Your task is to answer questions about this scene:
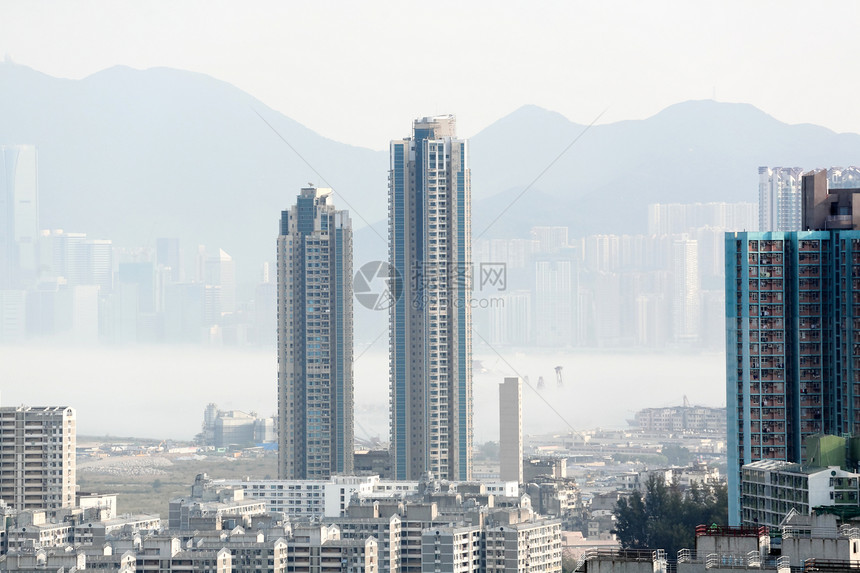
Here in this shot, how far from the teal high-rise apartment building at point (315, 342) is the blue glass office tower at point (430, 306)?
5.80 ft

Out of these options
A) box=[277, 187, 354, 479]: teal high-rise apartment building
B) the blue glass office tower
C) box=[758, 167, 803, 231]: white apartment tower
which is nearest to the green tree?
the blue glass office tower

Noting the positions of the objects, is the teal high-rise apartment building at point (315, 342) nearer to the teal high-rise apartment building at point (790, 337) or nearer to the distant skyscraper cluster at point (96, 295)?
the teal high-rise apartment building at point (790, 337)

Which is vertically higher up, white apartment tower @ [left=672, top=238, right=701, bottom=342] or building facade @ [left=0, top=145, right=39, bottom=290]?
building facade @ [left=0, top=145, right=39, bottom=290]

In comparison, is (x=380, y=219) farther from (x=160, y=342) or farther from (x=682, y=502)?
(x=682, y=502)

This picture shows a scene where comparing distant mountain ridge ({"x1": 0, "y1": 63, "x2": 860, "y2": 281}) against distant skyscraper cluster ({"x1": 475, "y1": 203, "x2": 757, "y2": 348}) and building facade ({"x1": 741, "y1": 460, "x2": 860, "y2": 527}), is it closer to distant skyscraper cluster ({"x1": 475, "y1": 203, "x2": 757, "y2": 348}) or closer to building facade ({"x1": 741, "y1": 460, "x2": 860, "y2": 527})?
distant skyscraper cluster ({"x1": 475, "y1": 203, "x2": 757, "y2": 348})

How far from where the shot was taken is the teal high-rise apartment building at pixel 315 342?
48.7 meters

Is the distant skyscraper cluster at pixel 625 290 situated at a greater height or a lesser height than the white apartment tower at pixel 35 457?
greater

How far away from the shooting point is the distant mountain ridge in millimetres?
103062

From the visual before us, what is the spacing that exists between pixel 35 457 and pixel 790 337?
1847cm

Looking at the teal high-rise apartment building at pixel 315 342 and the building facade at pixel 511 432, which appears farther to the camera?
the building facade at pixel 511 432

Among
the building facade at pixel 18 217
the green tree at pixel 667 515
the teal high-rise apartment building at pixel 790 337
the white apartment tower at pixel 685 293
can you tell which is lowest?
the green tree at pixel 667 515

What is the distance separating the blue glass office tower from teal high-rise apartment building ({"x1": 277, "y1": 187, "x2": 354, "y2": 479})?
69.5 inches

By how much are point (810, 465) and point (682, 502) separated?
41.7 ft

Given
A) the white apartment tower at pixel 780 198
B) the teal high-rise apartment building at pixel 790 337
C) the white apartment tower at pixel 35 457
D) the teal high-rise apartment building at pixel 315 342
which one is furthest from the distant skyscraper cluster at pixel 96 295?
the teal high-rise apartment building at pixel 790 337
